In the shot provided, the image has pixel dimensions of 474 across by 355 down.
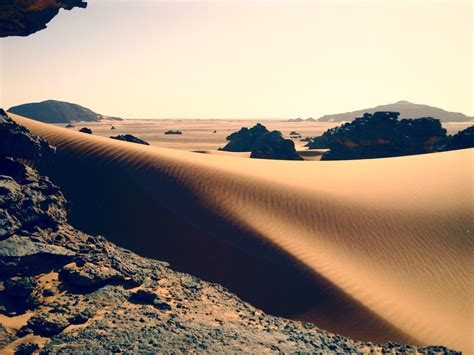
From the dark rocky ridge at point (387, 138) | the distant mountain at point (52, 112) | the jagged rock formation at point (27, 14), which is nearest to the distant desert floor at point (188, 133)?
the dark rocky ridge at point (387, 138)

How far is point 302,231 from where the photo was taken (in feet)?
37.4

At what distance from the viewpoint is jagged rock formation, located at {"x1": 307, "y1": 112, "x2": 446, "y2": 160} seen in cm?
3088

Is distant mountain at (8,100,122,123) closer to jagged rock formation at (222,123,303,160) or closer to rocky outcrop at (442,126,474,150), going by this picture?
jagged rock formation at (222,123,303,160)

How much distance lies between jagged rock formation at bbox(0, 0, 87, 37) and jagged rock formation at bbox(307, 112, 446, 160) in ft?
86.2

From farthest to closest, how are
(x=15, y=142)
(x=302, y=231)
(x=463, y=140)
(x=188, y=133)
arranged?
(x=188, y=133)
(x=463, y=140)
(x=302, y=231)
(x=15, y=142)

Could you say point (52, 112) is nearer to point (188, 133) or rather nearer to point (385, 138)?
point (188, 133)

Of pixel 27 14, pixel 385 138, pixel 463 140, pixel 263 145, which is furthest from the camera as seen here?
pixel 263 145

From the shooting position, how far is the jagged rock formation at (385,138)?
30.9m

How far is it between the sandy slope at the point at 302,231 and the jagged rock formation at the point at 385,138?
15.5m

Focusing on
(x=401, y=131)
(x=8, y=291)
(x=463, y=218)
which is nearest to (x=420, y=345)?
(x=463, y=218)

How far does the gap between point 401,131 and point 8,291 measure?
30415 mm

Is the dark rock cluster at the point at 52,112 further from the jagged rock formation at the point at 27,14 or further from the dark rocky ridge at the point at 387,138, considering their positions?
the jagged rock formation at the point at 27,14

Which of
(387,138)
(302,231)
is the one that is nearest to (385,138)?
(387,138)

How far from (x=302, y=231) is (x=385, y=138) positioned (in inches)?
871
